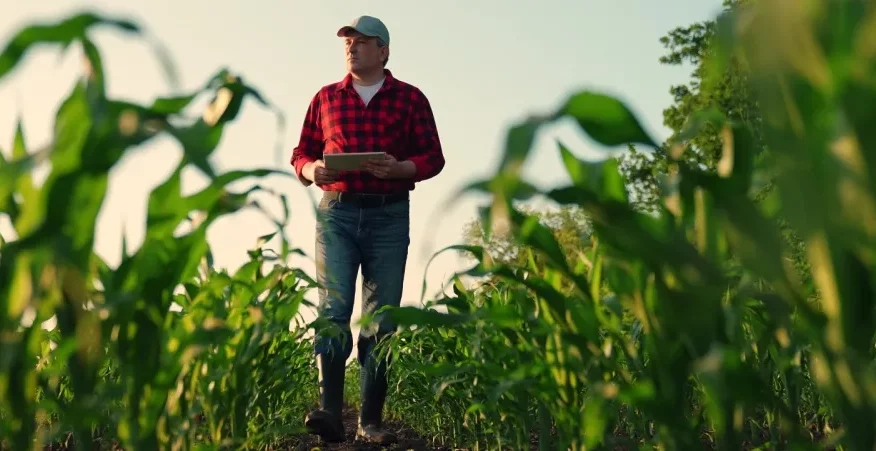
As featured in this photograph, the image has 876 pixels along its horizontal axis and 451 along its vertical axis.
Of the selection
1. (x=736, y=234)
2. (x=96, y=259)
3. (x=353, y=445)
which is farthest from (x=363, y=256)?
(x=736, y=234)

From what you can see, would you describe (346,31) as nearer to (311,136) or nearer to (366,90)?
(366,90)

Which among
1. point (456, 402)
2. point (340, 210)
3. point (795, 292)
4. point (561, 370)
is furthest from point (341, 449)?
point (795, 292)

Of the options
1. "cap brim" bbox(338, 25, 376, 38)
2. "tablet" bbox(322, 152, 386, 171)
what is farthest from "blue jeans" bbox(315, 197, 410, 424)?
"cap brim" bbox(338, 25, 376, 38)

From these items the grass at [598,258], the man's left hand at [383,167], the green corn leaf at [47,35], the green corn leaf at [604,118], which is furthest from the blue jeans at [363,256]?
the green corn leaf at [604,118]

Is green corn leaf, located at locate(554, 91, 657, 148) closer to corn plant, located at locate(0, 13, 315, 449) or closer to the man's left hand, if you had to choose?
corn plant, located at locate(0, 13, 315, 449)

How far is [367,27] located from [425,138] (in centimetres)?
65

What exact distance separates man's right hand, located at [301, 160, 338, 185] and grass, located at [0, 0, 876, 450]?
202cm

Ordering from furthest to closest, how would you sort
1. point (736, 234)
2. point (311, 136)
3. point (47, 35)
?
point (311, 136)
point (47, 35)
point (736, 234)

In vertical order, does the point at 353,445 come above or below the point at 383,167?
below

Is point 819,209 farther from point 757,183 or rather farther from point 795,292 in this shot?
point 757,183

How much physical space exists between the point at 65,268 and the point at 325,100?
11.6 feet

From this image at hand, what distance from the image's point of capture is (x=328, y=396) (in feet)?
15.5

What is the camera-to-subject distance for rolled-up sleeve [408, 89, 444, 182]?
481 cm

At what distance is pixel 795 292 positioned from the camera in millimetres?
1216
